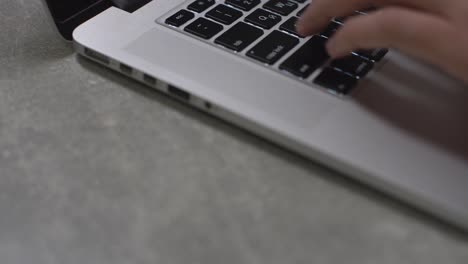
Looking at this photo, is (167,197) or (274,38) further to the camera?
(274,38)

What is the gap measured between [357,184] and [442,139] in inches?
2.9

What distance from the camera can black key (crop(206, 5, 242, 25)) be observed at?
0.48 metres

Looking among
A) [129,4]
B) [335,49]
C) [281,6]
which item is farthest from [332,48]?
[129,4]

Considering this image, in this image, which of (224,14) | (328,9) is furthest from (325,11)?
(224,14)

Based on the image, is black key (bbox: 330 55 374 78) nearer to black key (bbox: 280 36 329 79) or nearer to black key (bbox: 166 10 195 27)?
black key (bbox: 280 36 329 79)

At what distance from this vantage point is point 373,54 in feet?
1.49

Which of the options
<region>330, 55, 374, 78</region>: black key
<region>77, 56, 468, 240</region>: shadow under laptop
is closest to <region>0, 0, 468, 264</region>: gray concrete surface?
<region>77, 56, 468, 240</region>: shadow under laptop

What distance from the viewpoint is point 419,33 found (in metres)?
0.39

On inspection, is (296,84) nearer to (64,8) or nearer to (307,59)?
(307,59)

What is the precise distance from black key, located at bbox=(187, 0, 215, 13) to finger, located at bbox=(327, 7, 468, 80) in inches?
6.1

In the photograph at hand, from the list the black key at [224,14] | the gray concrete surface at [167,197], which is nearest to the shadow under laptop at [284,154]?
the gray concrete surface at [167,197]

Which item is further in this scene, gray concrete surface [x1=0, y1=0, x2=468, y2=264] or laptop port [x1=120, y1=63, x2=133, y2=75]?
laptop port [x1=120, y1=63, x2=133, y2=75]

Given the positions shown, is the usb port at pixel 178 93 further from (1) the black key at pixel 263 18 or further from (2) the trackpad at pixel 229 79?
(1) the black key at pixel 263 18

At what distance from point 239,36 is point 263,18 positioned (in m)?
0.04
